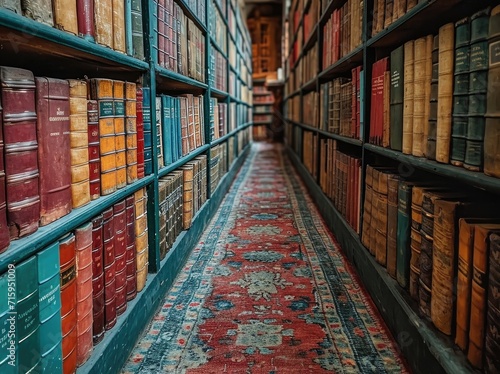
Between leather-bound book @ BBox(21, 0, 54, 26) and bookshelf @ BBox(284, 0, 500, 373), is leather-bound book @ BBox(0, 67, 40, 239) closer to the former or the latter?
leather-bound book @ BBox(21, 0, 54, 26)

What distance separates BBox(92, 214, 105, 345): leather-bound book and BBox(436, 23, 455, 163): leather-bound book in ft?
2.96

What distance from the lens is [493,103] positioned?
95 centimetres

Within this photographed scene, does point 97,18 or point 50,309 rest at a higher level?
point 97,18

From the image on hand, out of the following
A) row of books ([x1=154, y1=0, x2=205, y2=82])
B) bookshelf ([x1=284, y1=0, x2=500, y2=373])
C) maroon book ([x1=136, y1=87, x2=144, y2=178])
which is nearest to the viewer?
bookshelf ([x1=284, y1=0, x2=500, y2=373])

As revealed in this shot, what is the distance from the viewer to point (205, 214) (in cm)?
291

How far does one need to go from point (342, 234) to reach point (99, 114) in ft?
5.13

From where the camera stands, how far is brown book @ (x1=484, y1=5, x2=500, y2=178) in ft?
3.07

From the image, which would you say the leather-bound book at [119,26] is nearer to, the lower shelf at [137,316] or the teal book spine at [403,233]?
the lower shelf at [137,316]

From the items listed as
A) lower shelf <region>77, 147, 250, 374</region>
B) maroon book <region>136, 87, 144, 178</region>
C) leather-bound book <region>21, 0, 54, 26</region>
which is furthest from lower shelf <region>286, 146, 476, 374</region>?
leather-bound book <region>21, 0, 54, 26</region>

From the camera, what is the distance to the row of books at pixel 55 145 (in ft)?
2.76

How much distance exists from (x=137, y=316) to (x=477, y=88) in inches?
44.7

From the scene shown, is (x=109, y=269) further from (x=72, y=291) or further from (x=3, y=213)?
(x=3, y=213)

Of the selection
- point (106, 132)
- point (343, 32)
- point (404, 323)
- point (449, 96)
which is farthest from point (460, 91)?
point (343, 32)

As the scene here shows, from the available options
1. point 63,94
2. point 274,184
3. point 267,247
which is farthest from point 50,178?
point 274,184
